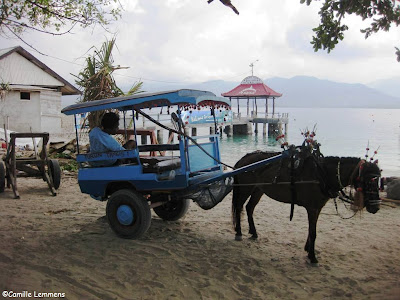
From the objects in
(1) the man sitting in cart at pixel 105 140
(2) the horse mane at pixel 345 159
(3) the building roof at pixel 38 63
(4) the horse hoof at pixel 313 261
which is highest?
(3) the building roof at pixel 38 63

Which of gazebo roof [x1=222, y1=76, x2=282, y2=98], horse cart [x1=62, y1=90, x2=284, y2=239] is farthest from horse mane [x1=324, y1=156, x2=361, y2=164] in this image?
Answer: gazebo roof [x1=222, y1=76, x2=282, y2=98]

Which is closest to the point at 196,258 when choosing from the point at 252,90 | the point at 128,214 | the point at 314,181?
the point at 128,214

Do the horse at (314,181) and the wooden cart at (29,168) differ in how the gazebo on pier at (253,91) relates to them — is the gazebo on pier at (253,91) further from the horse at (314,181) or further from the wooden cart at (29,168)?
the horse at (314,181)

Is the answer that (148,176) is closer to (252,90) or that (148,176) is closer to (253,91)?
(253,91)

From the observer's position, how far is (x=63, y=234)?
592 cm

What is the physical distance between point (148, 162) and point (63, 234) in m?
1.79

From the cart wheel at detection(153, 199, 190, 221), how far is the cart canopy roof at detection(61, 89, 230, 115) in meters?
1.86

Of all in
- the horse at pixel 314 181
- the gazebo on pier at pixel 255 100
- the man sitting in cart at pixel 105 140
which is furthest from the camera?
the gazebo on pier at pixel 255 100

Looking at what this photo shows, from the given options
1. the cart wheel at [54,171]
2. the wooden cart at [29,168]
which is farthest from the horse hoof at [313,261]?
the cart wheel at [54,171]

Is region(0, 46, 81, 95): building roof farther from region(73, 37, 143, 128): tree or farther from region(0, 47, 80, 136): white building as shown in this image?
region(73, 37, 143, 128): tree

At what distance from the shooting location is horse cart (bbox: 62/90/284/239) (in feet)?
17.9

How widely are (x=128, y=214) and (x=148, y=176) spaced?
711 millimetres

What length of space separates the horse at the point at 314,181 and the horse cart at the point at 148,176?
34cm

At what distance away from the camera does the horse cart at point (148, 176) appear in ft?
17.9
